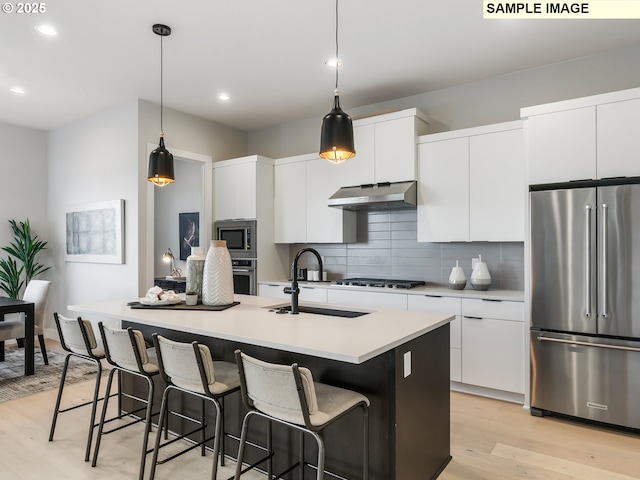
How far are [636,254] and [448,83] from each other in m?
2.29

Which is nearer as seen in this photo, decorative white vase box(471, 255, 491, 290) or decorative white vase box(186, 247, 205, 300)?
decorative white vase box(186, 247, 205, 300)

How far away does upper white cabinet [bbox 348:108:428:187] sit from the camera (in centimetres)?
412

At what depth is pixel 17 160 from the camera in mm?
5695

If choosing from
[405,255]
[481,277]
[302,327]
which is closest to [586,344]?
[481,277]

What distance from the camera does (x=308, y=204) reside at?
193 inches

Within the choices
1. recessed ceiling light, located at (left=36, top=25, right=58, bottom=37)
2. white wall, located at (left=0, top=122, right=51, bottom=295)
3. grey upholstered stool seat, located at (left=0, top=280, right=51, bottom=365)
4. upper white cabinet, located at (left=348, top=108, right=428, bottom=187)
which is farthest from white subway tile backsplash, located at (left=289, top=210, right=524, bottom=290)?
Result: white wall, located at (left=0, top=122, right=51, bottom=295)

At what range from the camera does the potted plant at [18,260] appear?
5.43 metres

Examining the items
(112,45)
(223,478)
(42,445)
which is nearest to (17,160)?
(112,45)

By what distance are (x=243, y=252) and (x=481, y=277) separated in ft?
8.78

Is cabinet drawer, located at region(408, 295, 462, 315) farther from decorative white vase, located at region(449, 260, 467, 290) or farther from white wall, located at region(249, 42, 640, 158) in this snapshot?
white wall, located at region(249, 42, 640, 158)

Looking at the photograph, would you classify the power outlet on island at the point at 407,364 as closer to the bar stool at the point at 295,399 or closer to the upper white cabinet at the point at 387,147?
the bar stool at the point at 295,399

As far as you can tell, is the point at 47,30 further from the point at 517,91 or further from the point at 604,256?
the point at 604,256

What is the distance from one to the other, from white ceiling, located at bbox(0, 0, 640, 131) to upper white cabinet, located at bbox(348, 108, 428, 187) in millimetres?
357

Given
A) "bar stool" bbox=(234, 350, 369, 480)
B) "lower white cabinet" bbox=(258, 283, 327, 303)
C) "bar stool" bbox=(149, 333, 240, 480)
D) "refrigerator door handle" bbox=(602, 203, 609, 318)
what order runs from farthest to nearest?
"lower white cabinet" bbox=(258, 283, 327, 303), "refrigerator door handle" bbox=(602, 203, 609, 318), "bar stool" bbox=(149, 333, 240, 480), "bar stool" bbox=(234, 350, 369, 480)
